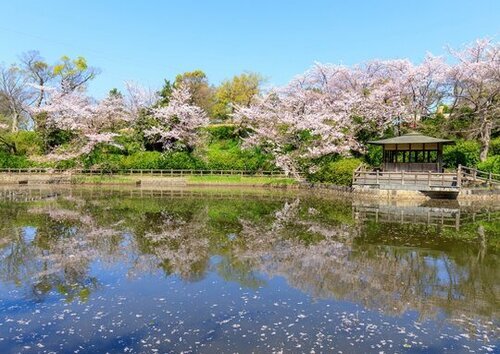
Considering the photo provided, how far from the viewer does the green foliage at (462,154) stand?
108ft

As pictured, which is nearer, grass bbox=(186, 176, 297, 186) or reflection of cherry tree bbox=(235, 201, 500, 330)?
reflection of cherry tree bbox=(235, 201, 500, 330)

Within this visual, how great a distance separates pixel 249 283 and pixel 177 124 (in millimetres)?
34602

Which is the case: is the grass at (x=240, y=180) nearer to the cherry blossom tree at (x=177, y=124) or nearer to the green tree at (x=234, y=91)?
the cherry blossom tree at (x=177, y=124)

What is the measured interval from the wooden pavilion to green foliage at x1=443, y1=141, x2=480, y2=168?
7.99 feet

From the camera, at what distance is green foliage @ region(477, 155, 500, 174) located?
3012cm

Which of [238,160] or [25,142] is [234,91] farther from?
[25,142]

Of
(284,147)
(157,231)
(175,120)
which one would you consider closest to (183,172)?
(175,120)

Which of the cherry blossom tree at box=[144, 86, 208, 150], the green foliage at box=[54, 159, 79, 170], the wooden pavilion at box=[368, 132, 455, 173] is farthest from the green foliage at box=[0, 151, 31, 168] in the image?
the wooden pavilion at box=[368, 132, 455, 173]

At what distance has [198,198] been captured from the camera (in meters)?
29.2

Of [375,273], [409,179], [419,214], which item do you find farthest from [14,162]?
[375,273]

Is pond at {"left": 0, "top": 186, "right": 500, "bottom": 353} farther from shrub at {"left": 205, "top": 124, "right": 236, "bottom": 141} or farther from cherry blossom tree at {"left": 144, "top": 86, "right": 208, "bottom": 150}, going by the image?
shrub at {"left": 205, "top": 124, "right": 236, "bottom": 141}

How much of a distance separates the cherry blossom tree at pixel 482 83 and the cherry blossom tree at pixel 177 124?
24.0 meters

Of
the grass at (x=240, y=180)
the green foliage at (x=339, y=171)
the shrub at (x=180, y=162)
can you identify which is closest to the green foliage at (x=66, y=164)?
the shrub at (x=180, y=162)

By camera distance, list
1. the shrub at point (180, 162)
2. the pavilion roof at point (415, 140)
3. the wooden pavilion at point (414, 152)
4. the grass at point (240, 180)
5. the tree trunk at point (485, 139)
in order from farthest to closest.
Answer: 1. the shrub at point (180, 162)
2. the grass at point (240, 180)
3. the tree trunk at point (485, 139)
4. the wooden pavilion at point (414, 152)
5. the pavilion roof at point (415, 140)
